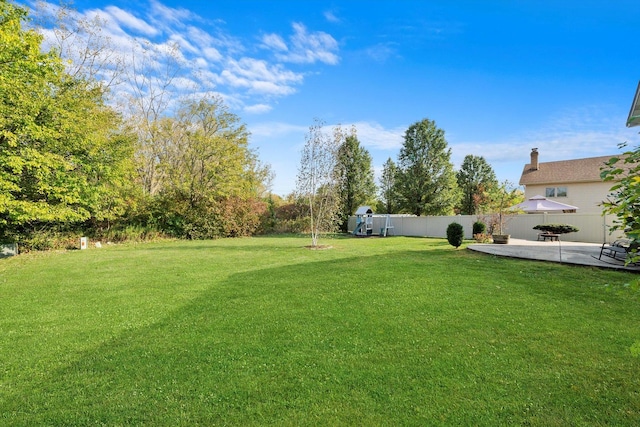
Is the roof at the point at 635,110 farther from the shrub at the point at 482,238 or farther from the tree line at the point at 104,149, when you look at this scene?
the tree line at the point at 104,149

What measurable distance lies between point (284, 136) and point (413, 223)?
1036cm

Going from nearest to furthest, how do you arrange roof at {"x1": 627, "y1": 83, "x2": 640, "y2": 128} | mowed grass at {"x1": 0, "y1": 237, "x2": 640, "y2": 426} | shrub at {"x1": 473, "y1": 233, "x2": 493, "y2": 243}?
mowed grass at {"x1": 0, "y1": 237, "x2": 640, "y2": 426} < roof at {"x1": 627, "y1": 83, "x2": 640, "y2": 128} < shrub at {"x1": 473, "y1": 233, "x2": 493, "y2": 243}

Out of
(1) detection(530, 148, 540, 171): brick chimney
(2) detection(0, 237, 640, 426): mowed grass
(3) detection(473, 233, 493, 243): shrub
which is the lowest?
(2) detection(0, 237, 640, 426): mowed grass

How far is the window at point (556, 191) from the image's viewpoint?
22.9 meters

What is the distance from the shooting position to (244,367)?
2.95 meters

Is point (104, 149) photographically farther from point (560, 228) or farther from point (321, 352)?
point (560, 228)

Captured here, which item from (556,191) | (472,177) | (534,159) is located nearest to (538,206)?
(556,191)

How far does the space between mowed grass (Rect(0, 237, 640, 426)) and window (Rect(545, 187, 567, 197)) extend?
68.7 feet

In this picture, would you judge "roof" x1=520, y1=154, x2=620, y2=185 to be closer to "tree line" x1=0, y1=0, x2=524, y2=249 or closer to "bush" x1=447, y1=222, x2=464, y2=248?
"tree line" x1=0, y1=0, x2=524, y2=249

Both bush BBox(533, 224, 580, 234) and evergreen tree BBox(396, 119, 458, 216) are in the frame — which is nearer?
→ bush BBox(533, 224, 580, 234)

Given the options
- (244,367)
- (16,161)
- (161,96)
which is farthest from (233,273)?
(161,96)

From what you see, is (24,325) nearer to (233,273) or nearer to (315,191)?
(233,273)

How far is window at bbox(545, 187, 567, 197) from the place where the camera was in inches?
900

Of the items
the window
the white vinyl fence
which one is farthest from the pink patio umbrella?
the window
